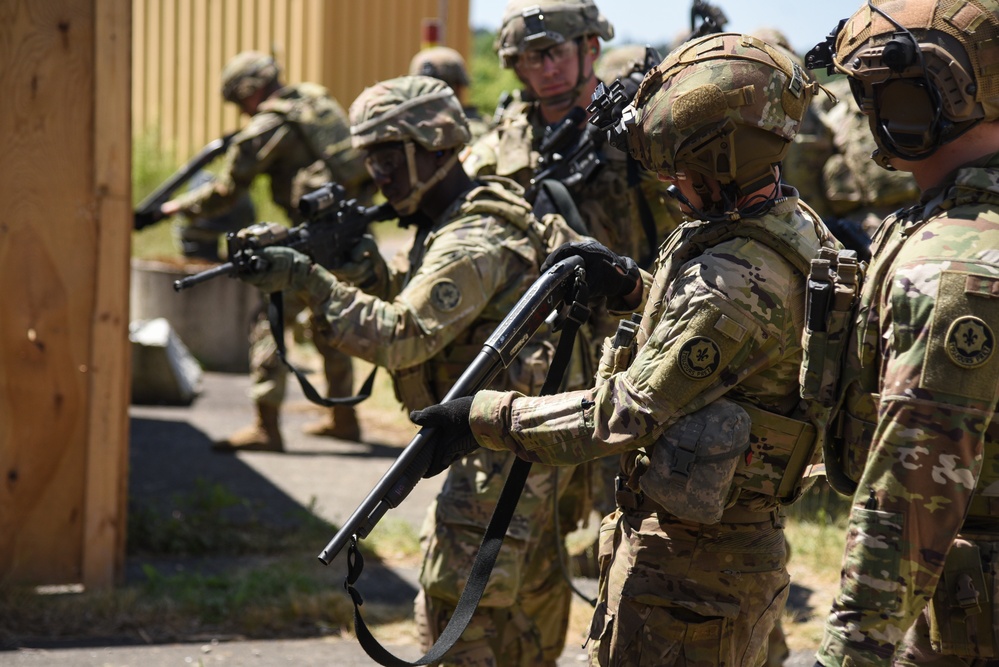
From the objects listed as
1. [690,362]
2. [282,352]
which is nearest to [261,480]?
[282,352]

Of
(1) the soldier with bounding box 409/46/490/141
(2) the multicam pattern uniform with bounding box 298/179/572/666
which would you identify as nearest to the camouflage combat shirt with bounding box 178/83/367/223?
(1) the soldier with bounding box 409/46/490/141

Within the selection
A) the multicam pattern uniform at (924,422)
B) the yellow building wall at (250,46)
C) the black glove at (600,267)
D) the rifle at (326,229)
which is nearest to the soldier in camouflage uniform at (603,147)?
the rifle at (326,229)

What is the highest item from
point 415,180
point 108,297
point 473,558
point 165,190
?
point 415,180

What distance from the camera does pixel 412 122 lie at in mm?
3842

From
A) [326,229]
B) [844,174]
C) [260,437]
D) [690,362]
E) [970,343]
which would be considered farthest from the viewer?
[260,437]

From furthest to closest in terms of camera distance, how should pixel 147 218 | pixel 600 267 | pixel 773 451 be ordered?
pixel 147 218 < pixel 600 267 < pixel 773 451

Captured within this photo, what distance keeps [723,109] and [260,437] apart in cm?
571

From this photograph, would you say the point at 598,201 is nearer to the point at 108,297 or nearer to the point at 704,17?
the point at 704,17

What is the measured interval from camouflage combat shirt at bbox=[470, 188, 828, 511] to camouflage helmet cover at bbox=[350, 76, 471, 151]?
1388 mm

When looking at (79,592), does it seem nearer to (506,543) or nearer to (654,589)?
(506,543)

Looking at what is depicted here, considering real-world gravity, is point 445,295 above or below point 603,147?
below

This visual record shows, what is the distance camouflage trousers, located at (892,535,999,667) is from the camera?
223 centimetres

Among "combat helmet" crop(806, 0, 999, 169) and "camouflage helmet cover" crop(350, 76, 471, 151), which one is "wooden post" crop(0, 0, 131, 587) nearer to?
"camouflage helmet cover" crop(350, 76, 471, 151)

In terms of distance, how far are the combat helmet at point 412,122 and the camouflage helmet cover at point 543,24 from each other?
2.85 feet
